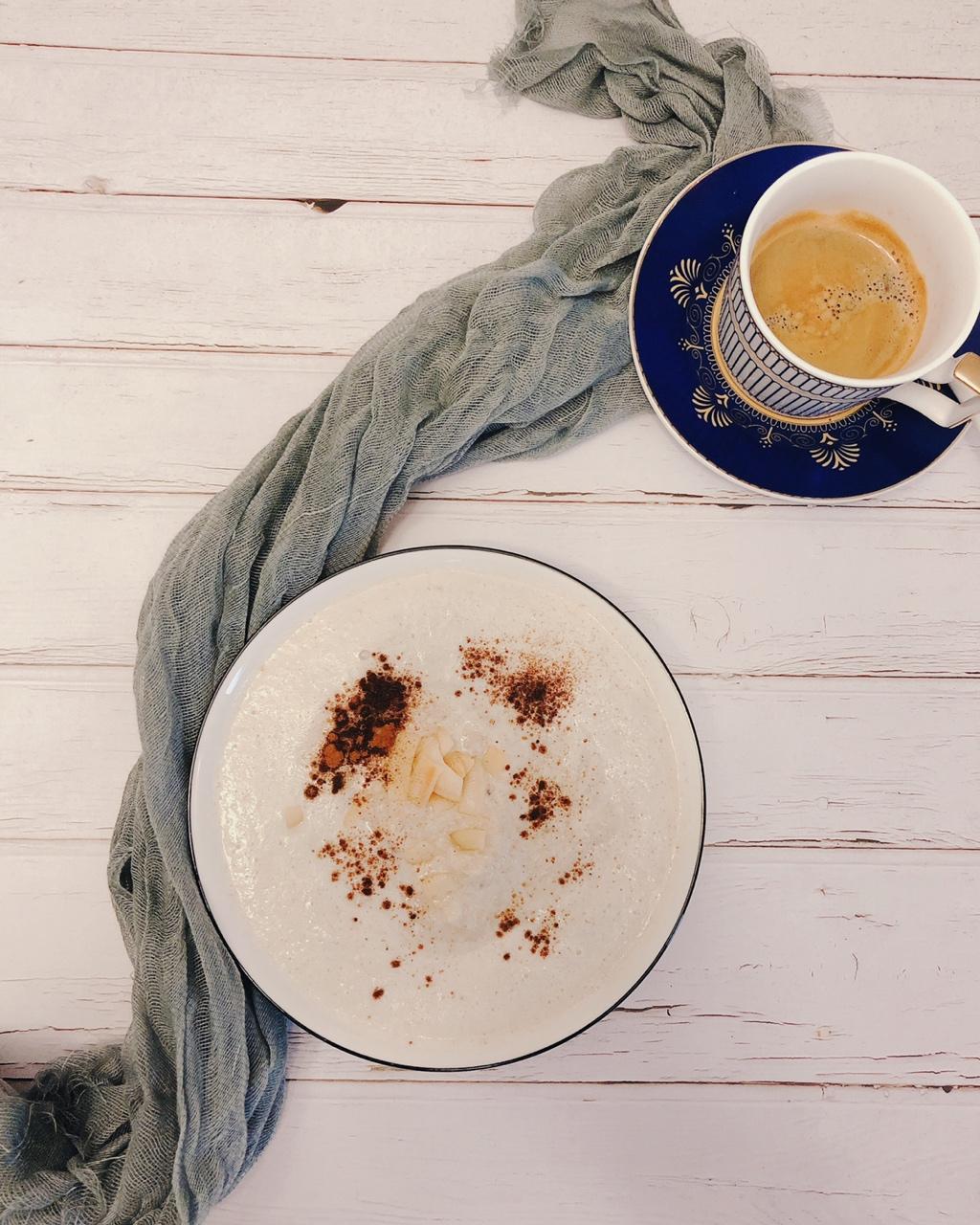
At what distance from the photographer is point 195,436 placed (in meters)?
0.77

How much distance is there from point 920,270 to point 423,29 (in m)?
0.50

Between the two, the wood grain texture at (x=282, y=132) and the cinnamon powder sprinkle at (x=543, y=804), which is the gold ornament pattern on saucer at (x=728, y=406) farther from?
→ the cinnamon powder sprinkle at (x=543, y=804)

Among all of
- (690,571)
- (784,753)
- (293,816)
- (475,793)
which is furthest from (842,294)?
(293,816)

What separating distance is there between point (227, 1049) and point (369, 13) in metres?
0.91

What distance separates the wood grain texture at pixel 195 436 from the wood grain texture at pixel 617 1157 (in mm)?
518

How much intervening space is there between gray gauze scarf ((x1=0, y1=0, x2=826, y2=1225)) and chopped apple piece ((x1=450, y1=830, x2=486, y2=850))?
20cm

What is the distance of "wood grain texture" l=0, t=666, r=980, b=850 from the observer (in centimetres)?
75

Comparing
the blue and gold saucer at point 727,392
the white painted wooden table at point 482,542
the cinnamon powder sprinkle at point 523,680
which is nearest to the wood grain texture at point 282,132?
the white painted wooden table at point 482,542

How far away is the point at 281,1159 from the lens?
732mm

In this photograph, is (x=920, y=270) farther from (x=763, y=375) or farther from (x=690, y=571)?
(x=690, y=571)

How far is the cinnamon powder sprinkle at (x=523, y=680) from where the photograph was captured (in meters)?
0.71

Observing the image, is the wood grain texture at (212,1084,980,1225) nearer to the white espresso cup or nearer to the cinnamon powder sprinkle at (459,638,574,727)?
the cinnamon powder sprinkle at (459,638,574,727)

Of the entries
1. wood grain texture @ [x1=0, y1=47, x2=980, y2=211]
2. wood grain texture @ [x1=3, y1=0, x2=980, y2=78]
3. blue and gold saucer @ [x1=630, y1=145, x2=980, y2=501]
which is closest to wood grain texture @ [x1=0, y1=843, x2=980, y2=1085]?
blue and gold saucer @ [x1=630, y1=145, x2=980, y2=501]

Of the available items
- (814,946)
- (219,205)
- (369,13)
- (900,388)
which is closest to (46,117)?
(219,205)
